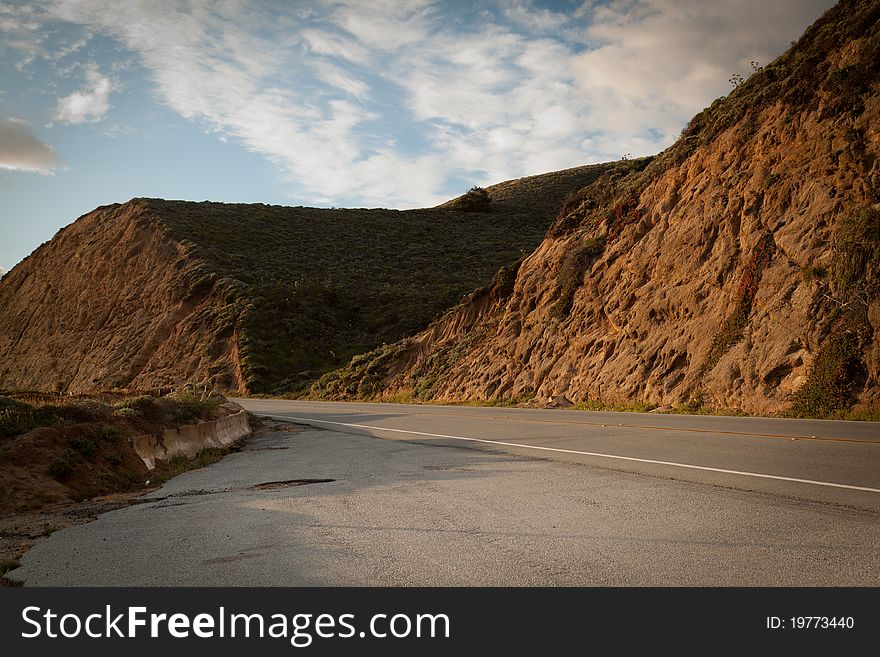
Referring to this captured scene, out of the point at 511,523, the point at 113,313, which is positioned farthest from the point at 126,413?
the point at 113,313

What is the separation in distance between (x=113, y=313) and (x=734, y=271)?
5071cm

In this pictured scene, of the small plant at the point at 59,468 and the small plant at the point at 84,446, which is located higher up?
the small plant at the point at 84,446

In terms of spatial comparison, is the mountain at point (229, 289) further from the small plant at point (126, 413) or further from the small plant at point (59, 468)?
the small plant at point (59, 468)

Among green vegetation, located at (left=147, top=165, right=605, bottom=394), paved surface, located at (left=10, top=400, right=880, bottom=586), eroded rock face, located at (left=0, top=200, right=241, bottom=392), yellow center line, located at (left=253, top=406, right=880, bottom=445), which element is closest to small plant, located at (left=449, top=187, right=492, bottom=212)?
green vegetation, located at (left=147, top=165, right=605, bottom=394)

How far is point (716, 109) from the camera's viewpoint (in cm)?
2922

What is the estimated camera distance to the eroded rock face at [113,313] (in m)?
52.8

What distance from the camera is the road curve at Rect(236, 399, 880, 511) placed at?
8523 mm

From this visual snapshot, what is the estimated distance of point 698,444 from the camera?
39.5ft

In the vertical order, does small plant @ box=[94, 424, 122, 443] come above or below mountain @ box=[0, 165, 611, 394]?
below

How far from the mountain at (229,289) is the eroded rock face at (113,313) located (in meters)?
0.12

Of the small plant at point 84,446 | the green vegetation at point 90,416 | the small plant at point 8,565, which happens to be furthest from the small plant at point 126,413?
the small plant at point 8,565

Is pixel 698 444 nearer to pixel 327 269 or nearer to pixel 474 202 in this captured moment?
pixel 327 269

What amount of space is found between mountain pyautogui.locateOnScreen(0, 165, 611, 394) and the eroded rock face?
124 mm

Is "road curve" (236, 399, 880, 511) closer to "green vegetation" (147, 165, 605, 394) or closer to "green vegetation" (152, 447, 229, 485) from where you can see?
"green vegetation" (152, 447, 229, 485)
